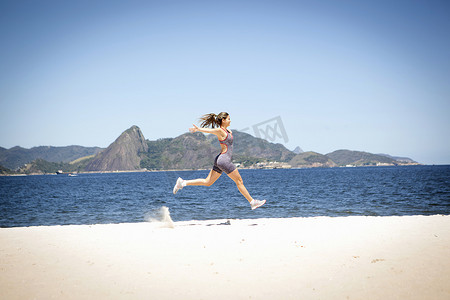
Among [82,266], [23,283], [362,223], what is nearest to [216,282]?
[82,266]

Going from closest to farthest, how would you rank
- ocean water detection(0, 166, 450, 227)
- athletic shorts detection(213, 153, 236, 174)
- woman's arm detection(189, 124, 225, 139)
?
1. woman's arm detection(189, 124, 225, 139)
2. athletic shorts detection(213, 153, 236, 174)
3. ocean water detection(0, 166, 450, 227)

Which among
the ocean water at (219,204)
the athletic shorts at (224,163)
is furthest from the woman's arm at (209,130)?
the ocean water at (219,204)

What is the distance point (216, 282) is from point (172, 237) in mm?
2931

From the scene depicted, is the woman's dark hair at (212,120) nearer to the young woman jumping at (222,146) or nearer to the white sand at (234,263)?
the young woman jumping at (222,146)

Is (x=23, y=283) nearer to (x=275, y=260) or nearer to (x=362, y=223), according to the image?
(x=275, y=260)

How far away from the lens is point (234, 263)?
5.11 m

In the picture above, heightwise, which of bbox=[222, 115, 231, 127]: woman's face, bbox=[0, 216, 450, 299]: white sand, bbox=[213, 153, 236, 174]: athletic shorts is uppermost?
bbox=[222, 115, 231, 127]: woman's face

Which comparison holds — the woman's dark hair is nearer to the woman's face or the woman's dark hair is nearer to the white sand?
the woman's face

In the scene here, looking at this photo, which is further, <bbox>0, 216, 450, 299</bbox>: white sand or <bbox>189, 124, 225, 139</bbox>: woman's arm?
<bbox>189, 124, 225, 139</bbox>: woman's arm

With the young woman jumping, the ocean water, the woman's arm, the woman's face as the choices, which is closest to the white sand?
the young woman jumping

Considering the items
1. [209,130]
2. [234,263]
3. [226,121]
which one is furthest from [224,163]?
[234,263]

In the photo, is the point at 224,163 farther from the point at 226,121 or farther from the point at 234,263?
the point at 234,263

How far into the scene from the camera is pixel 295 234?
277 inches

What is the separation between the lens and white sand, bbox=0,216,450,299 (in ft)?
13.4
